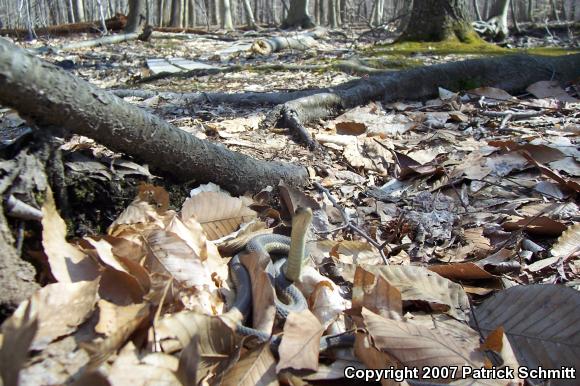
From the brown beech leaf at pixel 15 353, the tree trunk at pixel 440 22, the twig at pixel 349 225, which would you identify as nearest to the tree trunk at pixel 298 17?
the tree trunk at pixel 440 22

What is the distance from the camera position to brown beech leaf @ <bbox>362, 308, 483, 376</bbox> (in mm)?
1502

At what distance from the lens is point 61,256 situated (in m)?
1.57

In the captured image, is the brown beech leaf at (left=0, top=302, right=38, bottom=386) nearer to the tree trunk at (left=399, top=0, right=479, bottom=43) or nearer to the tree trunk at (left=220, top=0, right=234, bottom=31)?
the tree trunk at (left=399, top=0, right=479, bottom=43)

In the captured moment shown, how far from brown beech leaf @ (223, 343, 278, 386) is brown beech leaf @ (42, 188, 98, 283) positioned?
1.74 feet

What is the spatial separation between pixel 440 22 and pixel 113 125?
6.32 m

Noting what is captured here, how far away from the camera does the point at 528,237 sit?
2264mm

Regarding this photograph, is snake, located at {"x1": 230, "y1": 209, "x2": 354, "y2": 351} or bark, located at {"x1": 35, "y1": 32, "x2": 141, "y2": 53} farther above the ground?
bark, located at {"x1": 35, "y1": 32, "x2": 141, "y2": 53}

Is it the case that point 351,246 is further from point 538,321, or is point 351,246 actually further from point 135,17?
point 135,17

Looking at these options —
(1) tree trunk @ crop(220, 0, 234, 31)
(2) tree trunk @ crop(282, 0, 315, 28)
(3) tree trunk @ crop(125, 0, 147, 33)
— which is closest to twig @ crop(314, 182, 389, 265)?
(3) tree trunk @ crop(125, 0, 147, 33)

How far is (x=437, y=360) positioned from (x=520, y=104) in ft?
11.7

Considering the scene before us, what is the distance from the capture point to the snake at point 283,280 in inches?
62.6

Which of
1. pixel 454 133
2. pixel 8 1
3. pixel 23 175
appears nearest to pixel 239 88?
pixel 454 133

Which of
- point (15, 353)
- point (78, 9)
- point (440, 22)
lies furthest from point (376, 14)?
point (15, 353)

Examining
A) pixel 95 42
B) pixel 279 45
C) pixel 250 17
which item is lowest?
pixel 279 45
